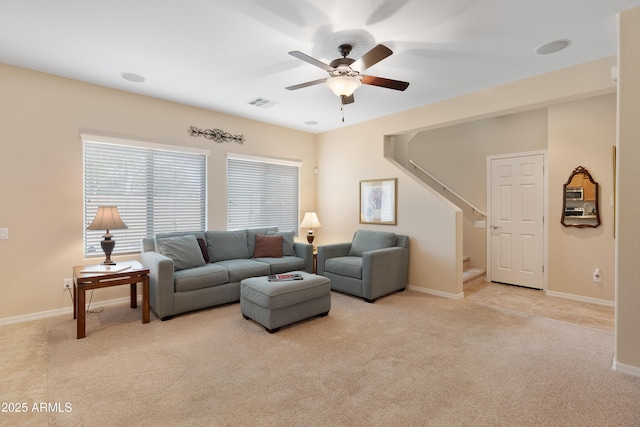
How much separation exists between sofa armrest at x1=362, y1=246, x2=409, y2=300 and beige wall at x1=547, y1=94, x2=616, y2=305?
2.04 metres

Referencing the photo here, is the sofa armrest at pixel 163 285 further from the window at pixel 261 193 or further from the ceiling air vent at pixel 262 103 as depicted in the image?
the ceiling air vent at pixel 262 103

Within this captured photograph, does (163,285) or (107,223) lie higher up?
(107,223)

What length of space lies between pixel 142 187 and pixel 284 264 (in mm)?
2184

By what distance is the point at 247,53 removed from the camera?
2.99 meters

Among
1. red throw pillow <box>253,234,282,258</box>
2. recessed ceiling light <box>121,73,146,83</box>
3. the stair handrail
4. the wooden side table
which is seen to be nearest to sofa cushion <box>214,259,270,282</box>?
red throw pillow <box>253,234,282,258</box>

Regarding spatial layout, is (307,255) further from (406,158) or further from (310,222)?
(406,158)

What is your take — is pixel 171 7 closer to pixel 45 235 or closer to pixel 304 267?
pixel 45 235

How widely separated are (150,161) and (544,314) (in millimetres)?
5314

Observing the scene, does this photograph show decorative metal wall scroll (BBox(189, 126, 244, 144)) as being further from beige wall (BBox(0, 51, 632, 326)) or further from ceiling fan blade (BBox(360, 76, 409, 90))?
A: ceiling fan blade (BBox(360, 76, 409, 90))

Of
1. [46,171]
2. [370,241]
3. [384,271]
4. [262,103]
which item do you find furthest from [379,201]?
[46,171]

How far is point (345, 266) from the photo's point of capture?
14.4ft

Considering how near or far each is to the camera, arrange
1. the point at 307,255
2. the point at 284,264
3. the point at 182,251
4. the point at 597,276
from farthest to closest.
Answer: the point at 307,255, the point at 284,264, the point at 597,276, the point at 182,251

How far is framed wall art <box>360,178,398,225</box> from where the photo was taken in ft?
16.3

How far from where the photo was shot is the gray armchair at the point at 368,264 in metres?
4.09
